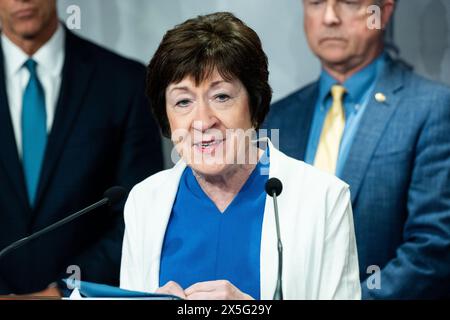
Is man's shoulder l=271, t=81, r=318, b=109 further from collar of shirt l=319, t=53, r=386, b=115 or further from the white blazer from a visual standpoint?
the white blazer

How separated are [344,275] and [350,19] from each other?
124cm

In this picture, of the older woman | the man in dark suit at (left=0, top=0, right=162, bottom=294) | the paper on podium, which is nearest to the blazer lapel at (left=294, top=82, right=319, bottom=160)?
the man in dark suit at (left=0, top=0, right=162, bottom=294)

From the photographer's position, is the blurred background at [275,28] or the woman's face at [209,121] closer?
A: the woman's face at [209,121]

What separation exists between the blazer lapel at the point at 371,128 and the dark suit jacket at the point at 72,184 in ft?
2.43

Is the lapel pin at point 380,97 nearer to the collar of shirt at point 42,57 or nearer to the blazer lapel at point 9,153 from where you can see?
the collar of shirt at point 42,57

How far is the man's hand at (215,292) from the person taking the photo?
2.22m

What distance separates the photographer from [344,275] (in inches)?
94.6

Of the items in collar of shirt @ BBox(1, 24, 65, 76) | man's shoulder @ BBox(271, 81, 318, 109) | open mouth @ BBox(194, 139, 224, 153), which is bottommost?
open mouth @ BBox(194, 139, 224, 153)

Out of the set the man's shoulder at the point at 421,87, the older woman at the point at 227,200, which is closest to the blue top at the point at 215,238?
the older woman at the point at 227,200

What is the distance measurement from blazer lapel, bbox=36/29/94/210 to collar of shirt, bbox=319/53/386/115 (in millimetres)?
872

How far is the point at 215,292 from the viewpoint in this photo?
2.22 m

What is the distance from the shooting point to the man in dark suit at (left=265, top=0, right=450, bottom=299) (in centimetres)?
316
